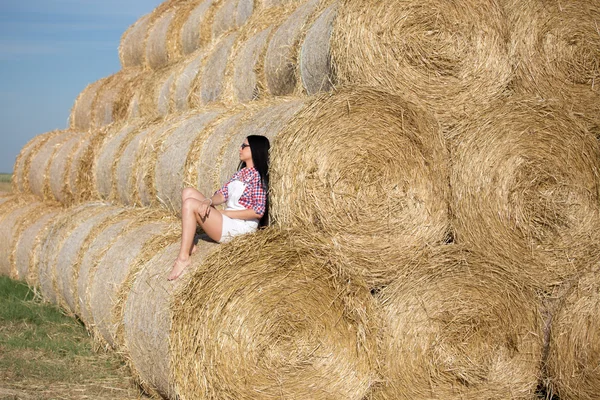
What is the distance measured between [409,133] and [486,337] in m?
1.29

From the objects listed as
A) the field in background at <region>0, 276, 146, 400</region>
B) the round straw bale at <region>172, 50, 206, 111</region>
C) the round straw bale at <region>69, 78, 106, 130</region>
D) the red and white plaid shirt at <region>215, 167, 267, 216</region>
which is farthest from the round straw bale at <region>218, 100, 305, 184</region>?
the round straw bale at <region>69, 78, 106, 130</region>

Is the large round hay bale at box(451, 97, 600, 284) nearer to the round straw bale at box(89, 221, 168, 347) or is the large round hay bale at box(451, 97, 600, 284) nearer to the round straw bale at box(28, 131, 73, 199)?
the round straw bale at box(89, 221, 168, 347)

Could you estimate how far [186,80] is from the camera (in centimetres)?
815

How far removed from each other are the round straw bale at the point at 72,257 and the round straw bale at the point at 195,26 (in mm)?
2678

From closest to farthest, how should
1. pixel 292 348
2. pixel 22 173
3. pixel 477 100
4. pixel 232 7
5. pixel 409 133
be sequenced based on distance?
pixel 292 348
pixel 409 133
pixel 477 100
pixel 232 7
pixel 22 173

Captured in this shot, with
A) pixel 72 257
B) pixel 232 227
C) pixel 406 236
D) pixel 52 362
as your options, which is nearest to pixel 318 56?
pixel 232 227

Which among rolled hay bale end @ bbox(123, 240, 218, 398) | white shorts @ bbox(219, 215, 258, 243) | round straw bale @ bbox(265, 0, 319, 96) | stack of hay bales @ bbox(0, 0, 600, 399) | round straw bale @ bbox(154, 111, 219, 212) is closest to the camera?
stack of hay bales @ bbox(0, 0, 600, 399)

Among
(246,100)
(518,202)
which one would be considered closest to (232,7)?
(246,100)

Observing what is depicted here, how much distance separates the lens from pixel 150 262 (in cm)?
499

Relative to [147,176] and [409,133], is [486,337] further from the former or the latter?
[147,176]

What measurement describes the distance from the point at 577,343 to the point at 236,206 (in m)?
2.21

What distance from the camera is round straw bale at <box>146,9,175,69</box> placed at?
31.7 feet

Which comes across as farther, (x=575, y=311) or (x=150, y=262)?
(x=150, y=262)

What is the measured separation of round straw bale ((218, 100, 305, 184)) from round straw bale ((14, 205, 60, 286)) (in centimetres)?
432
